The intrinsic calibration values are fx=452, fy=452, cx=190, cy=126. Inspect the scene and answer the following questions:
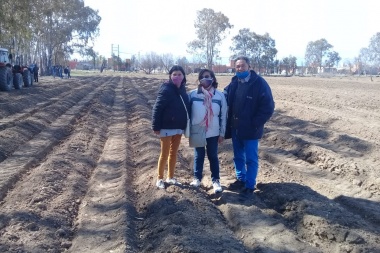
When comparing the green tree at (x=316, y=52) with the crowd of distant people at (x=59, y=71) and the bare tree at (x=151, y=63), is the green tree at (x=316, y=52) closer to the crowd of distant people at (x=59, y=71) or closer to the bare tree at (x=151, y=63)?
the bare tree at (x=151, y=63)

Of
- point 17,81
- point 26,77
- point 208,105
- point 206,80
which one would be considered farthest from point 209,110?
point 26,77

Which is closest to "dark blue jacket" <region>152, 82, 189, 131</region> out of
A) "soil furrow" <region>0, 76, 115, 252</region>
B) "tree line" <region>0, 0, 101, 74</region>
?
"soil furrow" <region>0, 76, 115, 252</region>

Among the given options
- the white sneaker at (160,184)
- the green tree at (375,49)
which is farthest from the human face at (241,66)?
the green tree at (375,49)

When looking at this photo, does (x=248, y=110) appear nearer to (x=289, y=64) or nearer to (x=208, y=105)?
(x=208, y=105)

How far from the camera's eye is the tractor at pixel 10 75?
21164mm

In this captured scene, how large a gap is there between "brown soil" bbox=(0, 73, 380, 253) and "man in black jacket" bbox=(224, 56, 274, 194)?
52 centimetres

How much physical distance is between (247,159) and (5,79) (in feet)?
59.9

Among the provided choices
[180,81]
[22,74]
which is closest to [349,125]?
[180,81]

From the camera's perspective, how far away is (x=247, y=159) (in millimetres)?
5848

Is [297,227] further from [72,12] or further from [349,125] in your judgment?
[72,12]

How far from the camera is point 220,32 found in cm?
6312

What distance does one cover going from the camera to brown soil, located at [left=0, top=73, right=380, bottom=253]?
447cm

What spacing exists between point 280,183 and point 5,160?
4.81 meters

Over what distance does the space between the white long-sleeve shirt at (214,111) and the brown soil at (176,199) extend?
0.86 m
